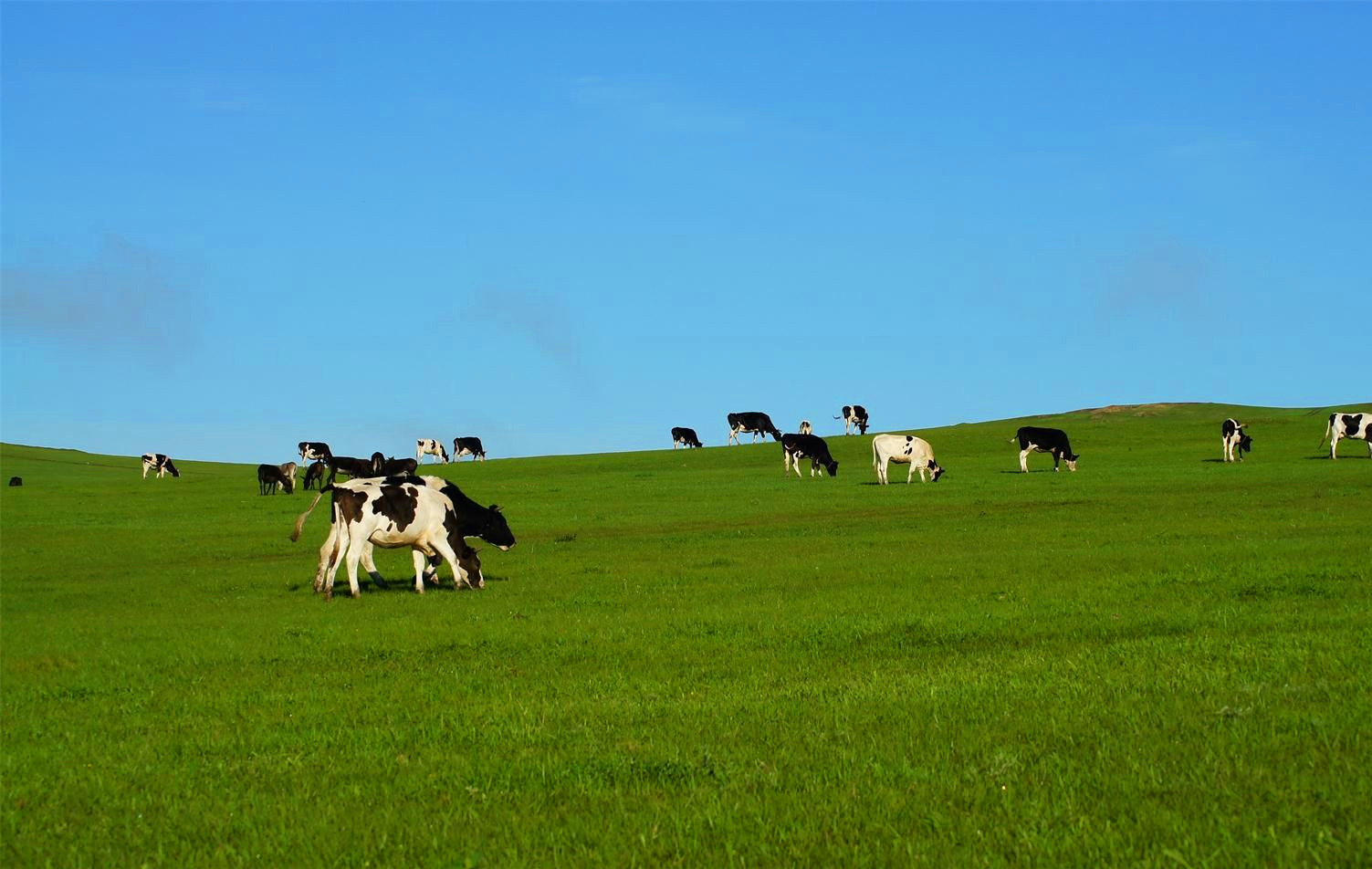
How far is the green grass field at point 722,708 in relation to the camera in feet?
24.6

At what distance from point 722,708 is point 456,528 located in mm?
12541

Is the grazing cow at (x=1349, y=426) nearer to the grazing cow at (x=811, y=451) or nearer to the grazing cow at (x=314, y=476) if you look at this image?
the grazing cow at (x=811, y=451)

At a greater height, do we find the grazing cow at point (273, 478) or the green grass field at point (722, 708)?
the grazing cow at point (273, 478)

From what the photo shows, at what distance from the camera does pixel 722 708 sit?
10.8 m

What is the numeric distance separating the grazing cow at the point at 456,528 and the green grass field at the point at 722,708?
666 mm

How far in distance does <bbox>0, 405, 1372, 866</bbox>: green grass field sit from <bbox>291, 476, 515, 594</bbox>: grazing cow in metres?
0.67

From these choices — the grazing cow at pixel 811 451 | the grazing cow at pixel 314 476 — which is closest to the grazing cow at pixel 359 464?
the grazing cow at pixel 314 476

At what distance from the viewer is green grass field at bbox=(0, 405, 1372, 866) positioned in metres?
7.50

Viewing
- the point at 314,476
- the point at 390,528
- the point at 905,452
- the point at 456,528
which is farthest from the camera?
the point at 314,476

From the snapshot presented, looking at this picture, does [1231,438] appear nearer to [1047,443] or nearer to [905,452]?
[1047,443]

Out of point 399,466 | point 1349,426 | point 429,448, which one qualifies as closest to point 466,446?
point 429,448

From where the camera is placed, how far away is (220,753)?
10.0m

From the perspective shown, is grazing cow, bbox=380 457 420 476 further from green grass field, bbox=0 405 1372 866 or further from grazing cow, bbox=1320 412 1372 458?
grazing cow, bbox=1320 412 1372 458

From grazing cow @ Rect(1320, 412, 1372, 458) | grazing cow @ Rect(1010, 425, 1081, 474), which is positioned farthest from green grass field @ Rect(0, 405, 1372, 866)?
grazing cow @ Rect(1320, 412, 1372, 458)
